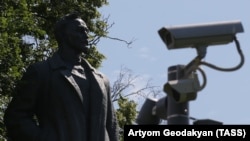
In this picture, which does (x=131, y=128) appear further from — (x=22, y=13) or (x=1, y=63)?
(x=22, y=13)

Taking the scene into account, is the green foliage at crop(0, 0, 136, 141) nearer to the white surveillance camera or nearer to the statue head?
the statue head

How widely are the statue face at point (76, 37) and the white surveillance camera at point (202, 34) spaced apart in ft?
9.09

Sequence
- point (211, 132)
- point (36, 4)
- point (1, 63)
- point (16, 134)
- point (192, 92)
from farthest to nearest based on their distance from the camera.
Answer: point (36, 4)
point (1, 63)
point (16, 134)
point (211, 132)
point (192, 92)

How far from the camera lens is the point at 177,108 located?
17.2 feet

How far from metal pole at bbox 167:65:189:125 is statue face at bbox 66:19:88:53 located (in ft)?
9.13

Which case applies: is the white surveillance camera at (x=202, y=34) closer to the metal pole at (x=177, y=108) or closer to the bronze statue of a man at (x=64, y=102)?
the metal pole at (x=177, y=108)

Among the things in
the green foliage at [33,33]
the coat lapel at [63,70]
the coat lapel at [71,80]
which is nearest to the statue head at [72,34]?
the coat lapel at [63,70]

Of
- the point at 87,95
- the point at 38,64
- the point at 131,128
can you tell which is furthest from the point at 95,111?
the point at 131,128

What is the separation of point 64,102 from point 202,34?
108 inches

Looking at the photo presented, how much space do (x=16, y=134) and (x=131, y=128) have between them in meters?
1.61

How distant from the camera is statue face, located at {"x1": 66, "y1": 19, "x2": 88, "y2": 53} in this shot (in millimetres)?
7980

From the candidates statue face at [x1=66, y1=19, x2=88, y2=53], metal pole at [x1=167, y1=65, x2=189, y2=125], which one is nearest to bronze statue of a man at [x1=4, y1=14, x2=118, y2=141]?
statue face at [x1=66, y1=19, x2=88, y2=53]

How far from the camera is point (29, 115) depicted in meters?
7.71

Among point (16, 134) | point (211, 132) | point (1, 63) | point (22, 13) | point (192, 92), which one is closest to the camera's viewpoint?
point (192, 92)
